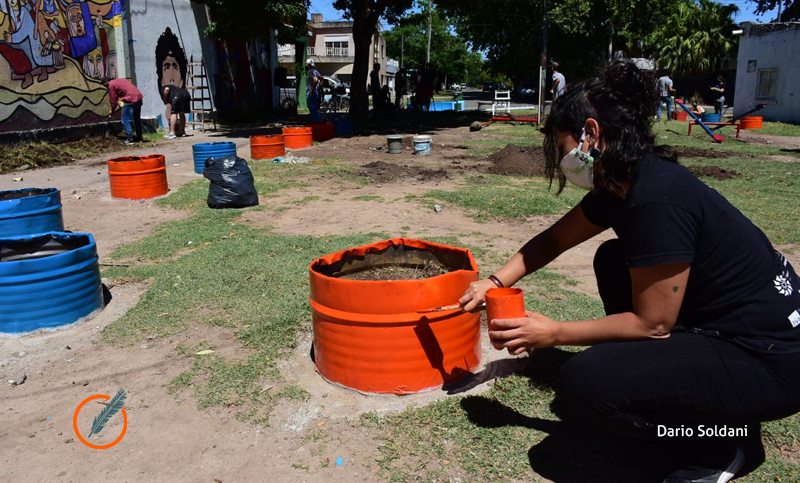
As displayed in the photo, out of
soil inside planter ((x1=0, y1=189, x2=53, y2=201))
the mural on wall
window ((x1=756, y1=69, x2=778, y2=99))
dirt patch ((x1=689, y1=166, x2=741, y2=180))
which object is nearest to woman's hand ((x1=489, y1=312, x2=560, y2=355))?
soil inside planter ((x1=0, y1=189, x2=53, y2=201))

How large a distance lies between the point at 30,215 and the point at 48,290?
1.96m

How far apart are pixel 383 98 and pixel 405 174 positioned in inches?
547

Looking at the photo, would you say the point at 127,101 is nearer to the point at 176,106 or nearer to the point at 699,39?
the point at 176,106

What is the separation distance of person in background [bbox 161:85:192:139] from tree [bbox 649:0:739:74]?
1247 inches

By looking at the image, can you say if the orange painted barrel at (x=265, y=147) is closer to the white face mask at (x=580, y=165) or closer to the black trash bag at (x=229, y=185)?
the black trash bag at (x=229, y=185)

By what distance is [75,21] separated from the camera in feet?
48.2

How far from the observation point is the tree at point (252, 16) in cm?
1594

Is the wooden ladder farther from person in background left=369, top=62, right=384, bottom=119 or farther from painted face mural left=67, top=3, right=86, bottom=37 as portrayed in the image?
person in background left=369, top=62, right=384, bottom=119

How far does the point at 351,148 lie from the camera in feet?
45.0

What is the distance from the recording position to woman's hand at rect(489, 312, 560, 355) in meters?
2.16

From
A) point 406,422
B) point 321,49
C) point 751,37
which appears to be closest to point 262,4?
point 406,422

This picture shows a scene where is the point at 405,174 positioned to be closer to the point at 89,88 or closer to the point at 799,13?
the point at 89,88

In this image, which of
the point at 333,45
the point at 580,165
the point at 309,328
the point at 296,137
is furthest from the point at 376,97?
the point at 333,45

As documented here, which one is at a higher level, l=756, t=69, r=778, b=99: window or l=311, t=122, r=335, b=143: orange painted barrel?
l=756, t=69, r=778, b=99: window
